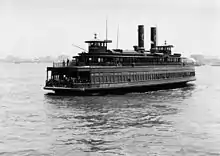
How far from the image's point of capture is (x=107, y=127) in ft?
87.9

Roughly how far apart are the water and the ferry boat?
113 inches

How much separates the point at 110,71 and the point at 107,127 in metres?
20.0

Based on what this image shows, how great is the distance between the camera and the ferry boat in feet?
142

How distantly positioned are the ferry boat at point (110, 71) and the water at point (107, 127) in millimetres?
2881

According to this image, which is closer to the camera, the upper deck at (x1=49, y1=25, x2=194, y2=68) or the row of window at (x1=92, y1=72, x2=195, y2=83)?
the row of window at (x1=92, y1=72, x2=195, y2=83)

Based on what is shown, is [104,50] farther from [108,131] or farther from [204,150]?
[204,150]

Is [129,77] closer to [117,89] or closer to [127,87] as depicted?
[127,87]

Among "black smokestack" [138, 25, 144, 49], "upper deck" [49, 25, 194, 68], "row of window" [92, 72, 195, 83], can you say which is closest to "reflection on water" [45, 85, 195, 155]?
"row of window" [92, 72, 195, 83]

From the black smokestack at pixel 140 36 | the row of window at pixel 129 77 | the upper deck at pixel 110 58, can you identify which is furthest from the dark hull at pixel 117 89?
the black smokestack at pixel 140 36

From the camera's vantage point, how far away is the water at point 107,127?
21.3 m

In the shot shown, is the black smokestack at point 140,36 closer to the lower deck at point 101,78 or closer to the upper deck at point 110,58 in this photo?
the upper deck at point 110,58

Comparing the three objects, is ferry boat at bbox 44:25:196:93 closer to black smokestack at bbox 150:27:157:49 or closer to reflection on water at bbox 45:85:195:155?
reflection on water at bbox 45:85:195:155

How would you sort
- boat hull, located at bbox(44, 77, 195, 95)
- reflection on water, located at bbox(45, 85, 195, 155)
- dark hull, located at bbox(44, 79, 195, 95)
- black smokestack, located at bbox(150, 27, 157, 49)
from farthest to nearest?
black smokestack, located at bbox(150, 27, 157, 49), boat hull, located at bbox(44, 77, 195, 95), dark hull, located at bbox(44, 79, 195, 95), reflection on water, located at bbox(45, 85, 195, 155)

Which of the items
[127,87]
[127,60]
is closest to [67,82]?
[127,87]
